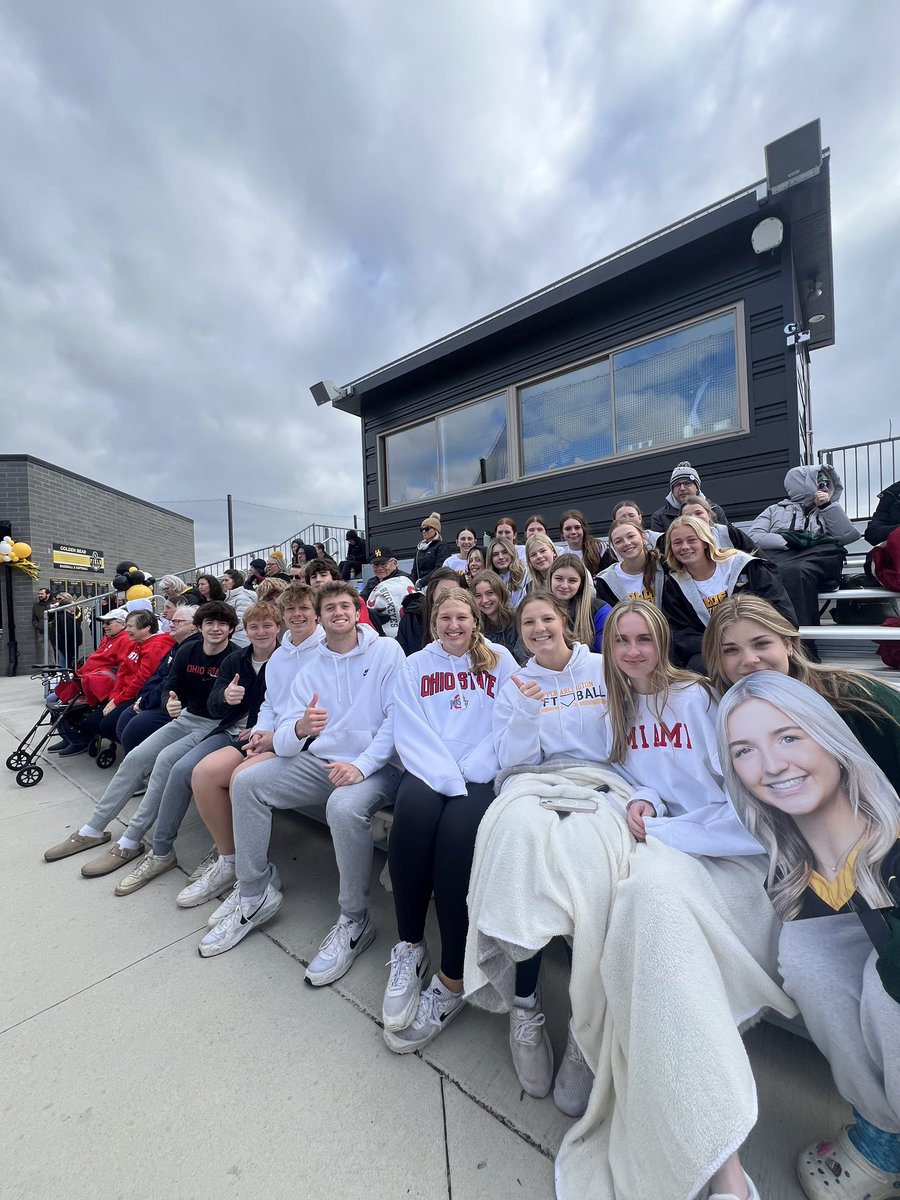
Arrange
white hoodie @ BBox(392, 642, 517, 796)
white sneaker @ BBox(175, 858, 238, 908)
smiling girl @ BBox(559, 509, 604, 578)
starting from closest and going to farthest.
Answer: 1. white hoodie @ BBox(392, 642, 517, 796)
2. white sneaker @ BBox(175, 858, 238, 908)
3. smiling girl @ BBox(559, 509, 604, 578)

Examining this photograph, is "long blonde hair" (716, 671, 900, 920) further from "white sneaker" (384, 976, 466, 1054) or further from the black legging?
"white sneaker" (384, 976, 466, 1054)

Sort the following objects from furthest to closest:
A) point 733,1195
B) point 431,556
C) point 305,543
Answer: point 305,543
point 431,556
point 733,1195

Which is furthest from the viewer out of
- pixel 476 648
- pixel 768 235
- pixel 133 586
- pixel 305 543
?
pixel 305 543

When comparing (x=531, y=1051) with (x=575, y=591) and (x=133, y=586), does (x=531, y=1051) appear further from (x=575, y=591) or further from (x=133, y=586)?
(x=133, y=586)

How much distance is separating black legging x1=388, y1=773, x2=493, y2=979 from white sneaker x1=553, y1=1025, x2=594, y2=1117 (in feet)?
1.27

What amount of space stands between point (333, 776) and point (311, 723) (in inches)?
10.5

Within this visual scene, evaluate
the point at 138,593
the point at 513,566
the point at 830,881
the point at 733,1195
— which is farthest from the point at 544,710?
the point at 138,593

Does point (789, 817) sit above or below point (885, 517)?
below


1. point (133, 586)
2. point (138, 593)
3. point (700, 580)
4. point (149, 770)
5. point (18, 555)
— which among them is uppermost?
point (18, 555)

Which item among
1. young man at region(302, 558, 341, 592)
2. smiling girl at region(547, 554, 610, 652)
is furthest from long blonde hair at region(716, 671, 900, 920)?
young man at region(302, 558, 341, 592)

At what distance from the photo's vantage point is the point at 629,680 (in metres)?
1.66

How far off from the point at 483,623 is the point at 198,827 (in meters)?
2.26

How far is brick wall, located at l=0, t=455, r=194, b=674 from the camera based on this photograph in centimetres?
1147

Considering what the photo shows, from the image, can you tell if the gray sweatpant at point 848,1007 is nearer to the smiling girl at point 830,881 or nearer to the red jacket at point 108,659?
the smiling girl at point 830,881
